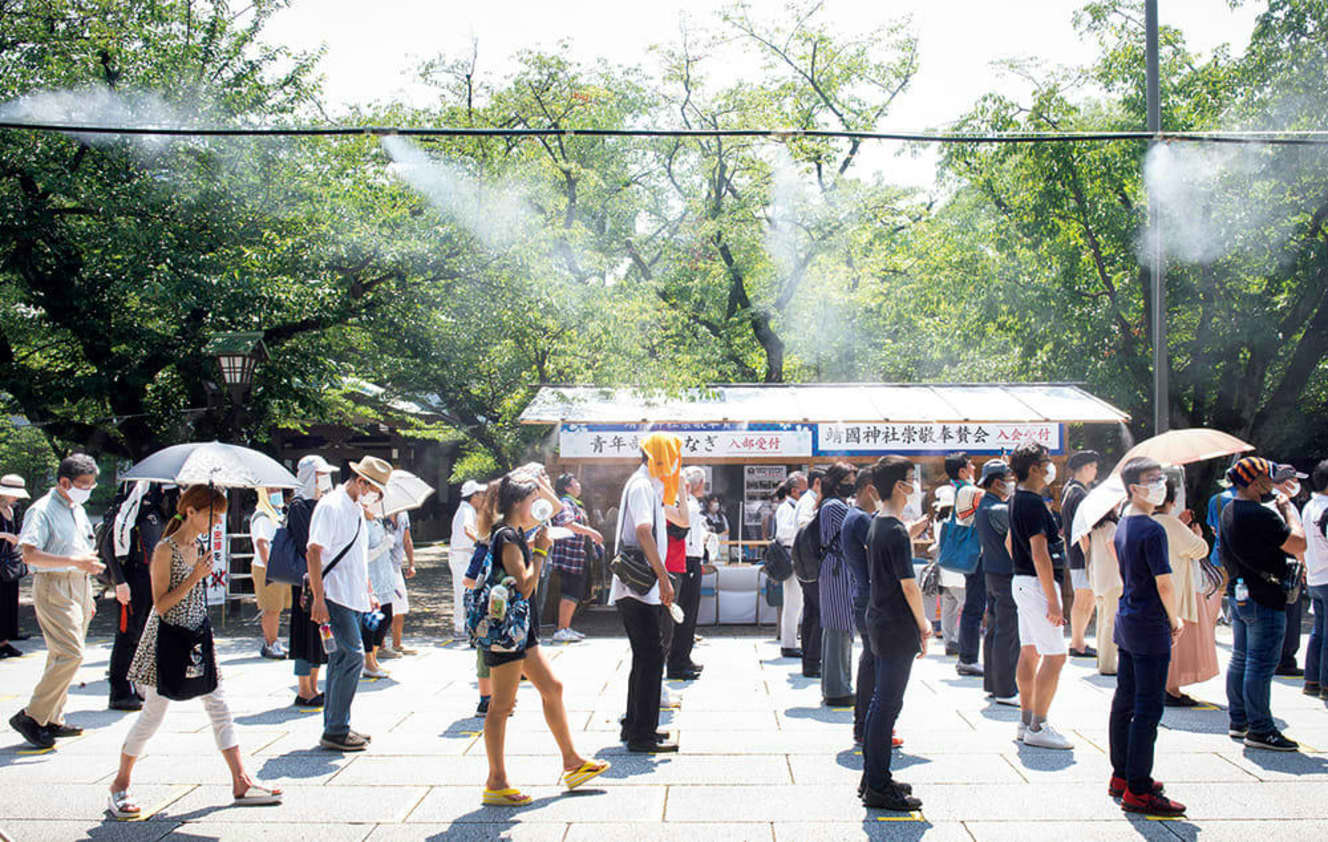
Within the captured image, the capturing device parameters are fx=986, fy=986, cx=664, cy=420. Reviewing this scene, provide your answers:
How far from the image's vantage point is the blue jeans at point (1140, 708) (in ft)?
14.8

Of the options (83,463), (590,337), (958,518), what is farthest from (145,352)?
(958,518)

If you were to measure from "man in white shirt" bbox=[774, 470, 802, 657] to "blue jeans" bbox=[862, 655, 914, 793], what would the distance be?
429cm

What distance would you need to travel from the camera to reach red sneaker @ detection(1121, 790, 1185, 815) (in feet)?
A: 14.9

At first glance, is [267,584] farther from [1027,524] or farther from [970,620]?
[1027,524]

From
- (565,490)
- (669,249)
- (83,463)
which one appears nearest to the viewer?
(83,463)

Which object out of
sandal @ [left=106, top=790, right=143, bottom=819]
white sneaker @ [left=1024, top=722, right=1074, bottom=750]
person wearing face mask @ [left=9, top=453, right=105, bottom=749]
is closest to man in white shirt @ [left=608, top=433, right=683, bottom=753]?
white sneaker @ [left=1024, top=722, right=1074, bottom=750]

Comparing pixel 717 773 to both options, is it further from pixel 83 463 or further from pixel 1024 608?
pixel 83 463

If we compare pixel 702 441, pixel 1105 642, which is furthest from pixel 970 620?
pixel 702 441

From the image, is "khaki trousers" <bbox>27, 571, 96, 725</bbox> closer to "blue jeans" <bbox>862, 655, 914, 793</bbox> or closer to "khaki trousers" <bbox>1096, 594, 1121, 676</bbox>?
"blue jeans" <bbox>862, 655, 914, 793</bbox>

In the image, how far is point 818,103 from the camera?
83.7 feet

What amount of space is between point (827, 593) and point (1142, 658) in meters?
2.57

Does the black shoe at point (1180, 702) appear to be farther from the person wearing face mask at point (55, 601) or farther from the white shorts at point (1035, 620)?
the person wearing face mask at point (55, 601)

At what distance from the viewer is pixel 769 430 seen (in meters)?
13.0

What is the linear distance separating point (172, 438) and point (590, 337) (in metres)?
6.25
